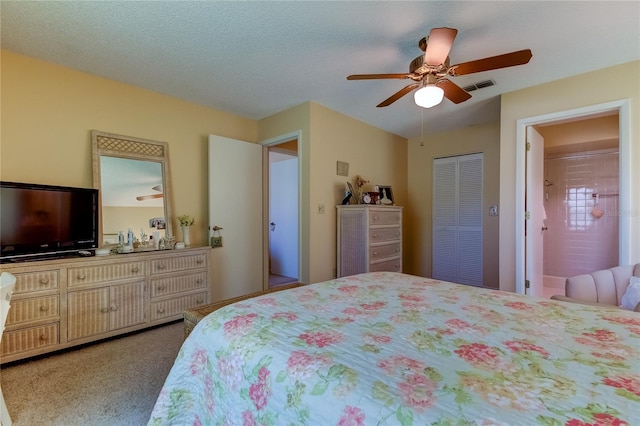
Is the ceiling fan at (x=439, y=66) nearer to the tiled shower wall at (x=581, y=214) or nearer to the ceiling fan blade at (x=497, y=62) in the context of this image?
the ceiling fan blade at (x=497, y=62)

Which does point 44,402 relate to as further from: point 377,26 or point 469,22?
point 469,22

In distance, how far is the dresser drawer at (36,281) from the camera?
2.04 meters

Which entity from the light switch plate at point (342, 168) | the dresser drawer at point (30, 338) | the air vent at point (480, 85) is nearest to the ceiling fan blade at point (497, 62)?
the air vent at point (480, 85)

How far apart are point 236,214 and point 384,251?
195cm

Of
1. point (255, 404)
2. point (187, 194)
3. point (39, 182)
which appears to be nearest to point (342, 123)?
point (187, 194)

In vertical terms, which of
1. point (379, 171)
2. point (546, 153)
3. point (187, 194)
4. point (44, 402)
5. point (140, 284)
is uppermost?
point (546, 153)

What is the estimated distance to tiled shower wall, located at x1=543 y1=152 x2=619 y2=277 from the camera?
412cm

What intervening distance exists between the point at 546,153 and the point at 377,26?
13.4ft

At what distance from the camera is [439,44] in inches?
67.1

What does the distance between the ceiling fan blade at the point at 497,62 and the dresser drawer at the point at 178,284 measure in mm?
2944

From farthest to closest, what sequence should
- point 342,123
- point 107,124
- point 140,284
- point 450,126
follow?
1. point 450,126
2. point 342,123
3. point 107,124
4. point 140,284

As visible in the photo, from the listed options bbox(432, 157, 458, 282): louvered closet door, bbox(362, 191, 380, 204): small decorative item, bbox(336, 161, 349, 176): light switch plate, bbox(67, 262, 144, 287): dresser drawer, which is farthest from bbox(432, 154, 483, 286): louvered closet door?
bbox(67, 262, 144, 287): dresser drawer

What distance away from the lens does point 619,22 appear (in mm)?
1929

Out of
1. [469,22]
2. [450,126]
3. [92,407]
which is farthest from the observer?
[450,126]
